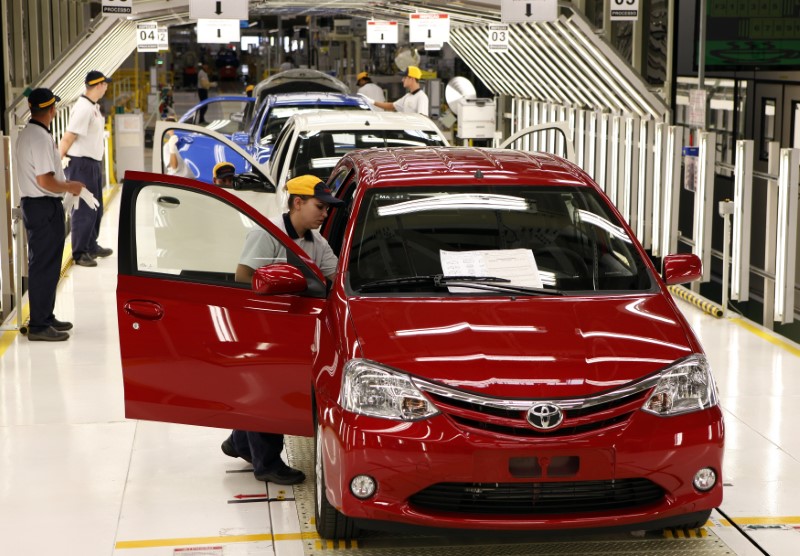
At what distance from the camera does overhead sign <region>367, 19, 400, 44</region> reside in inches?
910

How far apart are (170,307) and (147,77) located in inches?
1241

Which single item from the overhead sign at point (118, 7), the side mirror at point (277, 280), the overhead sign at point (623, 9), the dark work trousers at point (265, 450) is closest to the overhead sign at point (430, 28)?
the overhead sign at point (623, 9)

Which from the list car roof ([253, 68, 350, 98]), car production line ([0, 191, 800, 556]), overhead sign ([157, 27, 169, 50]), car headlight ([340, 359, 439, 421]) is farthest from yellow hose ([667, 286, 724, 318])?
overhead sign ([157, 27, 169, 50])

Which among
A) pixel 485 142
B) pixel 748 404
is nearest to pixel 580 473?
pixel 748 404

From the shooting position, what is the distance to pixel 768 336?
9.36 metres

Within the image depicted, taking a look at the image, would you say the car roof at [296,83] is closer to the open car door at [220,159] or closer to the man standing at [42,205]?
the open car door at [220,159]

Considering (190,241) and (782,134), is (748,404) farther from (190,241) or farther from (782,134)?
(782,134)

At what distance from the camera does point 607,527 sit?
14.4 feet

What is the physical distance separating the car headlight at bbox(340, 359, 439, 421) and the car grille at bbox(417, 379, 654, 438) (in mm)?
49

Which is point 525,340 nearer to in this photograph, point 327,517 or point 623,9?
point 327,517

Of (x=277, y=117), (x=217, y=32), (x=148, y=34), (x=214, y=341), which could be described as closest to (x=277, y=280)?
(x=214, y=341)

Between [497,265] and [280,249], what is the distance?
1070mm

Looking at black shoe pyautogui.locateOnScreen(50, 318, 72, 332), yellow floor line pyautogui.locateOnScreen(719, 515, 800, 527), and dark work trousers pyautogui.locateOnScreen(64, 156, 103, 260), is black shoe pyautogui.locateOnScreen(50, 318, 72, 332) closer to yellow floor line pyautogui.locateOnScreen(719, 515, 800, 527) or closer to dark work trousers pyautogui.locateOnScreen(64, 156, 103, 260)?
dark work trousers pyautogui.locateOnScreen(64, 156, 103, 260)

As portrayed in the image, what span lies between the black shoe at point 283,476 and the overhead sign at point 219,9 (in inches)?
339
